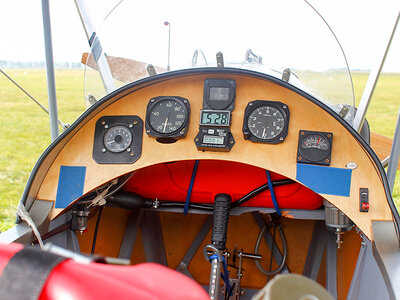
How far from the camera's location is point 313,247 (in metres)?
2.41

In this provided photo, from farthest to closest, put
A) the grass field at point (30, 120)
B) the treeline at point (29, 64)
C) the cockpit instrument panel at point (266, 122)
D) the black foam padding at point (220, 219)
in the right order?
the grass field at point (30, 120), the treeline at point (29, 64), the black foam padding at point (220, 219), the cockpit instrument panel at point (266, 122)

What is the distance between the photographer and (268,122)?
65.9 inches

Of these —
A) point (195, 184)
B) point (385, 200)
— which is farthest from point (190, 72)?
point (385, 200)

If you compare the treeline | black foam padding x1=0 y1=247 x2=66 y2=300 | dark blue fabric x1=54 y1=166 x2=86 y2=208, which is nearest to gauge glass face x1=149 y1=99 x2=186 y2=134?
dark blue fabric x1=54 y1=166 x2=86 y2=208

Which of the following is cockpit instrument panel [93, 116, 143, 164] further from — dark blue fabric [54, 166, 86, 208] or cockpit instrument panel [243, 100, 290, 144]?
cockpit instrument panel [243, 100, 290, 144]

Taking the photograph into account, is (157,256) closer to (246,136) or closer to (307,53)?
(246,136)

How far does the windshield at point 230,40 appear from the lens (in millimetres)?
2006

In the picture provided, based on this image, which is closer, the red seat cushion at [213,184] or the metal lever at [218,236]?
the metal lever at [218,236]

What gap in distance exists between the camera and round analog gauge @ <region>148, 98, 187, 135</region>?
174 centimetres

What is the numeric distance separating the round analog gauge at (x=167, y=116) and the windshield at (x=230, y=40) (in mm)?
376

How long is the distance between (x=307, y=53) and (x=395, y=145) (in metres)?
0.66

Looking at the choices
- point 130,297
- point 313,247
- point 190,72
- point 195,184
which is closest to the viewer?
point 130,297

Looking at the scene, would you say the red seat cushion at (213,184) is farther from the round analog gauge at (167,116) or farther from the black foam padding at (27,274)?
the black foam padding at (27,274)

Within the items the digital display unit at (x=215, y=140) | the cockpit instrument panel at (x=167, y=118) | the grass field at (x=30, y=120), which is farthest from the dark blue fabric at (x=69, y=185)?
the grass field at (x=30, y=120)
